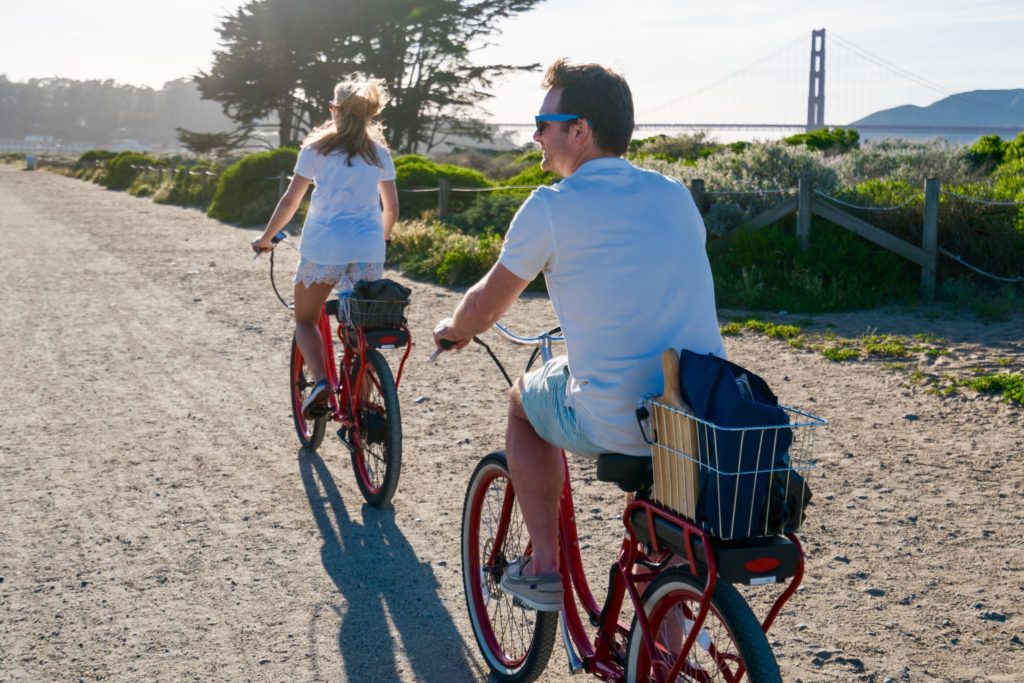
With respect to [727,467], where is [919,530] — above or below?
below

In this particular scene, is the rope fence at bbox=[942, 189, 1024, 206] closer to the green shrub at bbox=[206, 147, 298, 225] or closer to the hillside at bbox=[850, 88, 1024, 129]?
the green shrub at bbox=[206, 147, 298, 225]

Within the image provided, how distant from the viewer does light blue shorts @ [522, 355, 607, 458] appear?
9.64 feet

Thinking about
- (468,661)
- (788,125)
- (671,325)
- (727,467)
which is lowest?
(468,661)

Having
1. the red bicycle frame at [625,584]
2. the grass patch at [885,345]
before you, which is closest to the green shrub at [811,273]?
the grass patch at [885,345]

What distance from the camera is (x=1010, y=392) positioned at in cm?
727

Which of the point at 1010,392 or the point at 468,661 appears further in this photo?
the point at 1010,392

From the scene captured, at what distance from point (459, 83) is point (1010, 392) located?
1377 inches

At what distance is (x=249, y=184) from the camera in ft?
84.1

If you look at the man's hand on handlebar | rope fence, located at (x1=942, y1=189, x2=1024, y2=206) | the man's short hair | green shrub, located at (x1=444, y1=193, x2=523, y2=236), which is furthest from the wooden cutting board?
green shrub, located at (x1=444, y1=193, x2=523, y2=236)

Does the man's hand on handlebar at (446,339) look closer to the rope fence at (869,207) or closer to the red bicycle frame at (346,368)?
the red bicycle frame at (346,368)

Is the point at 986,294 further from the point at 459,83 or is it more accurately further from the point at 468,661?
Result: the point at 459,83

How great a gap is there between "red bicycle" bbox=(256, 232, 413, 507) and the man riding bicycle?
7.87 feet

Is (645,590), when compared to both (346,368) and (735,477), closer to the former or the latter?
(735,477)

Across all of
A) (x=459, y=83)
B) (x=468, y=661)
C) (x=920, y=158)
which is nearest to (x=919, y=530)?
(x=468, y=661)
